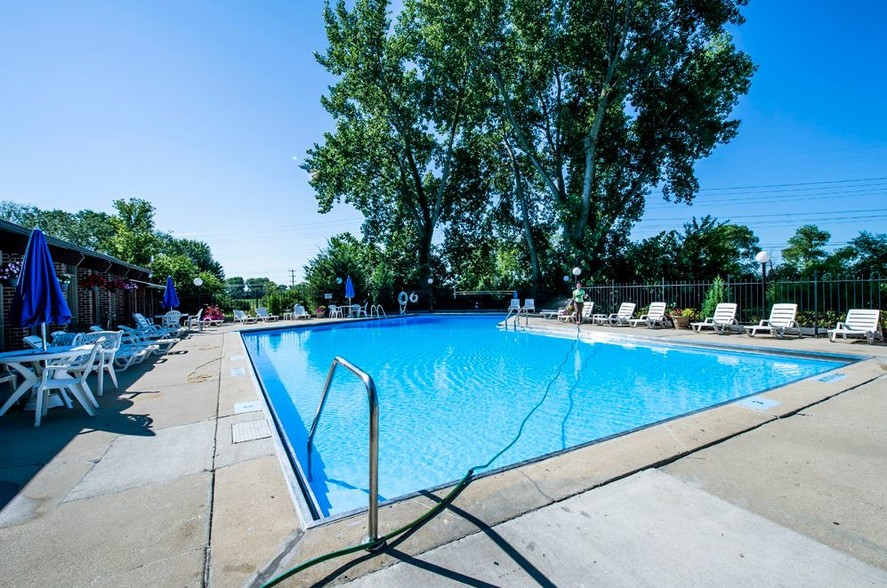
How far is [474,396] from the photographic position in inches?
235

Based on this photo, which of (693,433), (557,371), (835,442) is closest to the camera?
(835,442)

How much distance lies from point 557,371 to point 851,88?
765 inches

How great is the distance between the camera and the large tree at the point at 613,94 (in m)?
16.6

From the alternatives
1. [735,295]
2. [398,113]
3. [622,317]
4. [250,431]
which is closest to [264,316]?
Result: [398,113]

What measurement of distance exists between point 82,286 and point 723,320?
16.8 metres

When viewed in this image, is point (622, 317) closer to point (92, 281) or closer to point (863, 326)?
point (863, 326)

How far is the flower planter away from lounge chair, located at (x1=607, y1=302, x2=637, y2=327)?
1421 mm

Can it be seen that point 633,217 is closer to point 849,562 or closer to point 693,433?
point 693,433

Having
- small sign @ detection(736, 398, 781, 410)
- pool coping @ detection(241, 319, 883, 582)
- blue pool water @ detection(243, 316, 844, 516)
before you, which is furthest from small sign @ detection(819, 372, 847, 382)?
small sign @ detection(736, 398, 781, 410)

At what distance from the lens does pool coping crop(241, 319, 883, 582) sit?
186cm

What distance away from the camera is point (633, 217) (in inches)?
817

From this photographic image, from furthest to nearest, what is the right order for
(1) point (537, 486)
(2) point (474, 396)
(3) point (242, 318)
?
(3) point (242, 318) → (2) point (474, 396) → (1) point (537, 486)

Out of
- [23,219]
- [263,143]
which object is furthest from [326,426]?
[23,219]

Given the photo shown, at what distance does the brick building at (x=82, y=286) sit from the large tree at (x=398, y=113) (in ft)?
38.5
